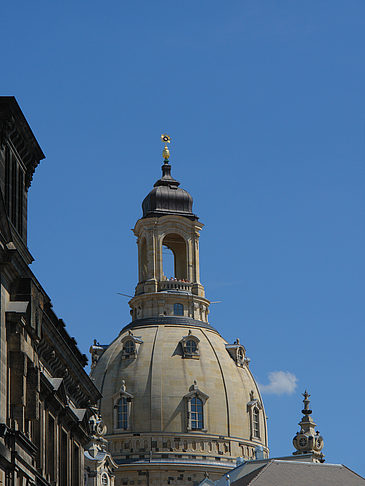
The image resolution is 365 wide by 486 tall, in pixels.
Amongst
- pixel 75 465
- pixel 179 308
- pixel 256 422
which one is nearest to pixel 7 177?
pixel 75 465

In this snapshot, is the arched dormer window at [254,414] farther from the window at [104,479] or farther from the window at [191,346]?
the window at [104,479]

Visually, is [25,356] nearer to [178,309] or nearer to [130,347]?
[130,347]

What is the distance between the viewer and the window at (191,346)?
13225cm

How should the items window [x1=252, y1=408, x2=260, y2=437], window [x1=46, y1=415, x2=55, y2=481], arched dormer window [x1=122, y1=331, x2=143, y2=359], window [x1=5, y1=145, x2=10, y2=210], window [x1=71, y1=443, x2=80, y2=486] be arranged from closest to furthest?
window [x1=5, y1=145, x2=10, y2=210]
window [x1=46, y1=415, x2=55, y2=481]
window [x1=71, y1=443, x2=80, y2=486]
arched dormer window [x1=122, y1=331, x2=143, y2=359]
window [x1=252, y1=408, x2=260, y2=437]

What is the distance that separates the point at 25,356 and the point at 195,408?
8771 cm

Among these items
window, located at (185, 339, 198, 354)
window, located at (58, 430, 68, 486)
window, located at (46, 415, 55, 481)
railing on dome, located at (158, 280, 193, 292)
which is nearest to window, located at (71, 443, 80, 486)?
window, located at (58, 430, 68, 486)

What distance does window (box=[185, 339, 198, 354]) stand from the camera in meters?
132

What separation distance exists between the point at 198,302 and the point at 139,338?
834 cm

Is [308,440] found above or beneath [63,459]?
above

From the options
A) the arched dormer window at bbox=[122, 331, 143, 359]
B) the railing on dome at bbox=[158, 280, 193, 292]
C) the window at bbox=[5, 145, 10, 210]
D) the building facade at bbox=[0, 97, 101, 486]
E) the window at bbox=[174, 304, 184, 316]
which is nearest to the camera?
the building facade at bbox=[0, 97, 101, 486]

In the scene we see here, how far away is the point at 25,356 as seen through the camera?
141 feet

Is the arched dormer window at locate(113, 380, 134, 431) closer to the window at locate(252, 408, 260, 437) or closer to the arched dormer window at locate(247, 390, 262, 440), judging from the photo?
the arched dormer window at locate(247, 390, 262, 440)

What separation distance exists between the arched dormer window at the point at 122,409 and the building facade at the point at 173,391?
3.5 inches

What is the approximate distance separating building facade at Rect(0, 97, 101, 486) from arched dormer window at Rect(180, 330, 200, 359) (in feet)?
248
